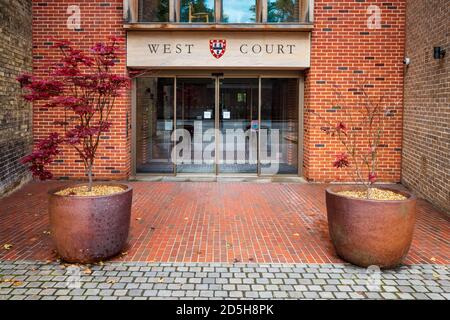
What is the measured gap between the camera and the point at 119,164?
34.5 feet

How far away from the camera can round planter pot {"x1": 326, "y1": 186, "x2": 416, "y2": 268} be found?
16.2ft

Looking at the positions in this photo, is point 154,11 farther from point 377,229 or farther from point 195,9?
point 377,229

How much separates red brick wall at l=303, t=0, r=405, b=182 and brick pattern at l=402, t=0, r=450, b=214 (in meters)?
0.29

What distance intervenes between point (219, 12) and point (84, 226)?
6986 mm

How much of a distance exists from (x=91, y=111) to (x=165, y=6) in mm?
5952

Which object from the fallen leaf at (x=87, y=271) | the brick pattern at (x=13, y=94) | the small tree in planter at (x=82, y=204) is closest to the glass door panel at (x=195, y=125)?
the brick pattern at (x=13, y=94)

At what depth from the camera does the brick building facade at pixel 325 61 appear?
10.2m

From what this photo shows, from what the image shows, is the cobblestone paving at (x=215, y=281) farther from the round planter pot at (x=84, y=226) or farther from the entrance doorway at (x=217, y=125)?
the entrance doorway at (x=217, y=125)

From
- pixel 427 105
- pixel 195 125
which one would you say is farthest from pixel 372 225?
pixel 195 125

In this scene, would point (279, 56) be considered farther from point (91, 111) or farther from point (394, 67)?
point (91, 111)

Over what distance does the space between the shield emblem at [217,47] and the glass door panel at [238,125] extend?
2.76 feet

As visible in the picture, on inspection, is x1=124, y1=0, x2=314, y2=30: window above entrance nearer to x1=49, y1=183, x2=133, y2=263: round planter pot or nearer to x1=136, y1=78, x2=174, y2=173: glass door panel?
x1=136, y1=78, x2=174, y2=173: glass door panel

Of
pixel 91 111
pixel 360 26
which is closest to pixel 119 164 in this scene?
pixel 91 111

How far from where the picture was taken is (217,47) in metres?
10.4
